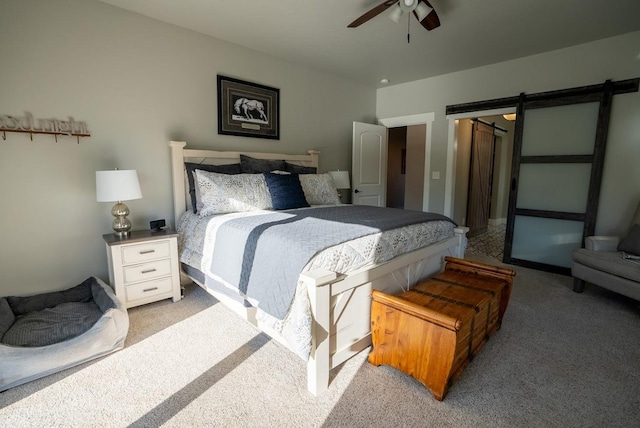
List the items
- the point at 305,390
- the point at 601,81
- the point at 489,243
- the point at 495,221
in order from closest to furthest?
the point at 305,390
the point at 601,81
the point at 489,243
the point at 495,221

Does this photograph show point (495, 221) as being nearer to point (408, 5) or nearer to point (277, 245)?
point (408, 5)

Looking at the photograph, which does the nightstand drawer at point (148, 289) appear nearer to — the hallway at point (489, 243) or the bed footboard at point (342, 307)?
the bed footboard at point (342, 307)

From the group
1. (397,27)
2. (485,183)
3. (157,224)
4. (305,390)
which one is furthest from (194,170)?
(485,183)

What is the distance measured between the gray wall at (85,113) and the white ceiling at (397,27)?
25 centimetres

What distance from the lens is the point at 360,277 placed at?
171 cm

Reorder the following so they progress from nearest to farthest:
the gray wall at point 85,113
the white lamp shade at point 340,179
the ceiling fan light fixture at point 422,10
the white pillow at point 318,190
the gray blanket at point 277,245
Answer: the gray blanket at point 277,245, the ceiling fan light fixture at point 422,10, the gray wall at point 85,113, the white pillow at point 318,190, the white lamp shade at point 340,179

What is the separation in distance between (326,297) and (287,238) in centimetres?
40

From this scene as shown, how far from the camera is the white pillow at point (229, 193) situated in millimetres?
2627

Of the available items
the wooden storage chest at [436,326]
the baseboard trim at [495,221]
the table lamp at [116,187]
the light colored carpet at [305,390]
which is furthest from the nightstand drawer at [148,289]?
the baseboard trim at [495,221]

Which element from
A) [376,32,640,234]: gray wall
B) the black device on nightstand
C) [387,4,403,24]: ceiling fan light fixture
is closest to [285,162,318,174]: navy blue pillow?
the black device on nightstand

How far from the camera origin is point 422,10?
2.18 m

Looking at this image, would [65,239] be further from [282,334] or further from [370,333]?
[370,333]

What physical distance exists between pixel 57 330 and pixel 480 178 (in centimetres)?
614

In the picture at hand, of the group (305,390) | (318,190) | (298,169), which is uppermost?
(298,169)
